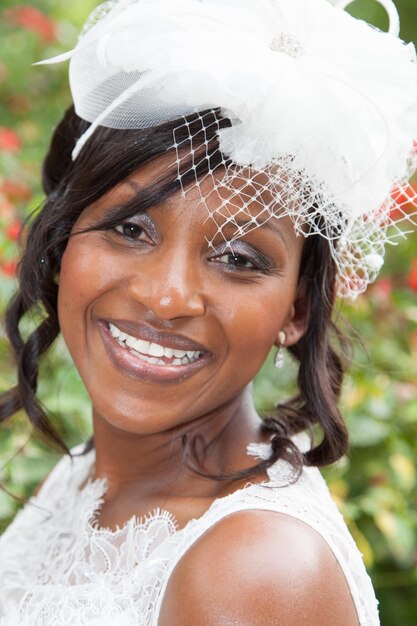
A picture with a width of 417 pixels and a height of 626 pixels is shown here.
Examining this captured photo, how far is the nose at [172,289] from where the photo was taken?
6.02ft

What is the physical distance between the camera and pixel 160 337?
1.94 meters

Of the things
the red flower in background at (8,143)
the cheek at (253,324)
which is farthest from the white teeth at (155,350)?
the red flower in background at (8,143)

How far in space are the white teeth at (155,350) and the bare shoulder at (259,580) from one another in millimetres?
402

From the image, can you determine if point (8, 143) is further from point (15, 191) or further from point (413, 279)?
point (413, 279)

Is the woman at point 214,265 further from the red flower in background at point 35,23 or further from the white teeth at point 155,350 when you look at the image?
the red flower in background at point 35,23

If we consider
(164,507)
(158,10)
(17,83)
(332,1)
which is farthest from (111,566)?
(17,83)

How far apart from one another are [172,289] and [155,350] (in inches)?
7.1

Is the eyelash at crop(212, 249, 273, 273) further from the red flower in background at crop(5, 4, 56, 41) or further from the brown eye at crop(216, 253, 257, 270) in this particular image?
the red flower in background at crop(5, 4, 56, 41)

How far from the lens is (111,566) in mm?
2053

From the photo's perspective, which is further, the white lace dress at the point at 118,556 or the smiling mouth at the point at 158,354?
the smiling mouth at the point at 158,354

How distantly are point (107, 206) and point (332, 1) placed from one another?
68cm

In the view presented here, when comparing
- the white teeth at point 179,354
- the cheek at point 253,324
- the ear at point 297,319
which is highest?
the cheek at point 253,324

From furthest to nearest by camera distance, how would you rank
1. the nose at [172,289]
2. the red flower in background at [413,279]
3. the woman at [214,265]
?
1. the red flower in background at [413,279]
2. the nose at [172,289]
3. the woman at [214,265]

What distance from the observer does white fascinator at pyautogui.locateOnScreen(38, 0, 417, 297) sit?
1.72m
